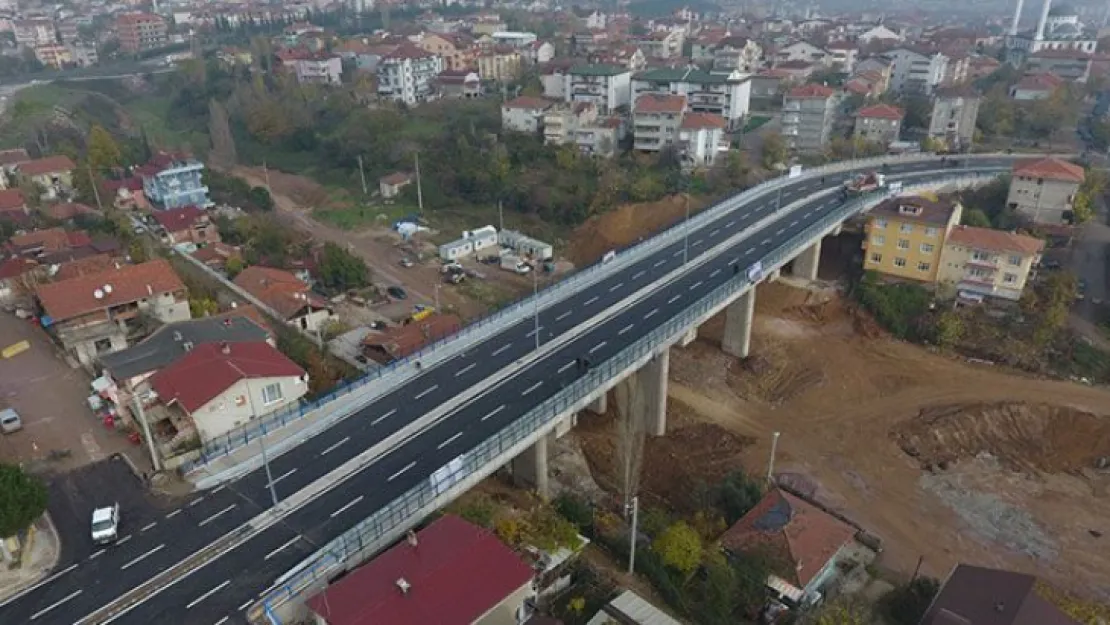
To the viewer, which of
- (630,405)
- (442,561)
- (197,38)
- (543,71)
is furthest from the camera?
(197,38)

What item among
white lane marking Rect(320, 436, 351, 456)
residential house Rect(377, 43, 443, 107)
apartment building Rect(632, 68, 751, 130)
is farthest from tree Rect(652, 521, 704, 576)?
residential house Rect(377, 43, 443, 107)

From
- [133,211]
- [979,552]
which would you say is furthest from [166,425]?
[133,211]

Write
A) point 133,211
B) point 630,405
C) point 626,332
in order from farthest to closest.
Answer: point 133,211, point 626,332, point 630,405

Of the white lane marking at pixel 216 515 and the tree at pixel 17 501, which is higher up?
the tree at pixel 17 501

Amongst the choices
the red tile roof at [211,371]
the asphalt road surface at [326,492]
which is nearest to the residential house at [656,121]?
the asphalt road surface at [326,492]

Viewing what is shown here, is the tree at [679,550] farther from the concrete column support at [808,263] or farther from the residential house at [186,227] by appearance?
the residential house at [186,227]

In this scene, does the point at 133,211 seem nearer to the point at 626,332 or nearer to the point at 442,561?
the point at 626,332
